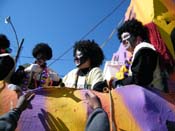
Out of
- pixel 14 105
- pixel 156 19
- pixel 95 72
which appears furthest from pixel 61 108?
pixel 156 19

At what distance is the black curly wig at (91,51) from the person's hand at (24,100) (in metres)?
1.24

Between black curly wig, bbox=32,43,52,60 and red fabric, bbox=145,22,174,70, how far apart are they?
3.43 feet

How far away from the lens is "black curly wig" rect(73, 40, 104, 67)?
349cm

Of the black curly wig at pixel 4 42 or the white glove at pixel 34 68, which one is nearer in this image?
the white glove at pixel 34 68

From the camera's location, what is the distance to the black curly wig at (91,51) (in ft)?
11.5

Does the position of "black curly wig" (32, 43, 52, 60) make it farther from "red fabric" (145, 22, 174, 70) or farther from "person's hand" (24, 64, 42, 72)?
"red fabric" (145, 22, 174, 70)

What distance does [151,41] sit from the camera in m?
3.45

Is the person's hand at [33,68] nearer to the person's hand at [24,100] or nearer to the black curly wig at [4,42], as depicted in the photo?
the black curly wig at [4,42]

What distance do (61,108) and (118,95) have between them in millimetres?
353

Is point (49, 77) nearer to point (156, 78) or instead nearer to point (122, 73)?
point (122, 73)

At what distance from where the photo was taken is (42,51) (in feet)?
13.3

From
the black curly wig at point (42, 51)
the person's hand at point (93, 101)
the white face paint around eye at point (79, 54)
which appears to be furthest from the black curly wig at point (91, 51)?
the person's hand at point (93, 101)

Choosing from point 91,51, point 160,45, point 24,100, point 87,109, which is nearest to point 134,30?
point 160,45

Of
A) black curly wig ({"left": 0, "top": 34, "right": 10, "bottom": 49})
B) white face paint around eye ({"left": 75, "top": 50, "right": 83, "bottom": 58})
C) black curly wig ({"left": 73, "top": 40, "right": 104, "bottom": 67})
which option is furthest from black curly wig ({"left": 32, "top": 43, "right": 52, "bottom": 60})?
white face paint around eye ({"left": 75, "top": 50, "right": 83, "bottom": 58})
